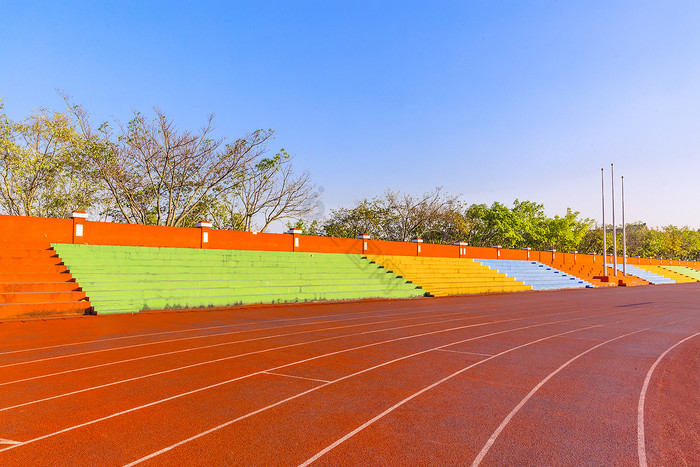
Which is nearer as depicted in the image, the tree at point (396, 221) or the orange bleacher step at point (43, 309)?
the orange bleacher step at point (43, 309)

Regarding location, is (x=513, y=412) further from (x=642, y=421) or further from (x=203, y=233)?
(x=203, y=233)

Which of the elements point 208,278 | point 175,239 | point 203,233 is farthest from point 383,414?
Answer: point 203,233

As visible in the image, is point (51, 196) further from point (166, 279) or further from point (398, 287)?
point (398, 287)

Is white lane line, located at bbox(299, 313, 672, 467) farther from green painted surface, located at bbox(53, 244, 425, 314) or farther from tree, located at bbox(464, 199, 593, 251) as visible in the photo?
tree, located at bbox(464, 199, 593, 251)

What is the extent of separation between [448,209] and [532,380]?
41602mm

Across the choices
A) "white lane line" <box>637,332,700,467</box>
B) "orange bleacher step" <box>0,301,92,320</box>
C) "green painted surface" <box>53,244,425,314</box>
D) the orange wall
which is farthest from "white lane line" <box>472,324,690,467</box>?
the orange wall

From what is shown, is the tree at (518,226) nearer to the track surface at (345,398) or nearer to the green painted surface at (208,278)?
the green painted surface at (208,278)

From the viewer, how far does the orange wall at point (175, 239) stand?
1546 cm

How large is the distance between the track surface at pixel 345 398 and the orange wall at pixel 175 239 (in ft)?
25.0

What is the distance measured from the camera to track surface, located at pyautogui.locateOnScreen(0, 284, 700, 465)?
343 centimetres

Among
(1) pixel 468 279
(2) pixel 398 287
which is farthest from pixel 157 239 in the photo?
(1) pixel 468 279

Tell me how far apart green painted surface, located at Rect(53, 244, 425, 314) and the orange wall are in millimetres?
1431

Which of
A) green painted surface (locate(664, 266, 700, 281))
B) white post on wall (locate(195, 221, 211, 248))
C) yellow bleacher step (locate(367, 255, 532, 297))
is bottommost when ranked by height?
green painted surface (locate(664, 266, 700, 281))

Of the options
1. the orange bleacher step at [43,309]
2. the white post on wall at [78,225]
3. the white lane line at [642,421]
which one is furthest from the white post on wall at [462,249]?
the white lane line at [642,421]
